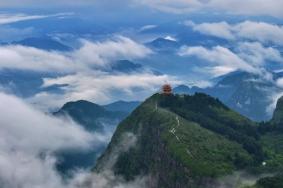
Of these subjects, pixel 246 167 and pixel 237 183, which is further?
pixel 246 167

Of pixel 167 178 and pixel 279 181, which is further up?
pixel 279 181

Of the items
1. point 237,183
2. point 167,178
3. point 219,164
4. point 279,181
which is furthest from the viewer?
point 167,178

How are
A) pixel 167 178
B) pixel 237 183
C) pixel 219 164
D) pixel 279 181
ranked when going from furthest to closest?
pixel 167 178 < pixel 219 164 < pixel 237 183 < pixel 279 181

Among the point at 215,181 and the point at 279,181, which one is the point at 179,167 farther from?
the point at 279,181

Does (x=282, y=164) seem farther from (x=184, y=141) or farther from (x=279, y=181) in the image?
(x=279, y=181)

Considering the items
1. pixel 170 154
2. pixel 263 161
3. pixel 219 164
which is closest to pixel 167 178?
pixel 170 154

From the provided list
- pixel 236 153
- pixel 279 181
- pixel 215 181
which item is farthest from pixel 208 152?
pixel 279 181

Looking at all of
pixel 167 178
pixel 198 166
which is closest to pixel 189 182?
pixel 198 166

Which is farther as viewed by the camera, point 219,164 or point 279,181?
point 219,164

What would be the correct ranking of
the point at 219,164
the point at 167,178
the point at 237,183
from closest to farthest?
the point at 237,183
the point at 219,164
the point at 167,178
